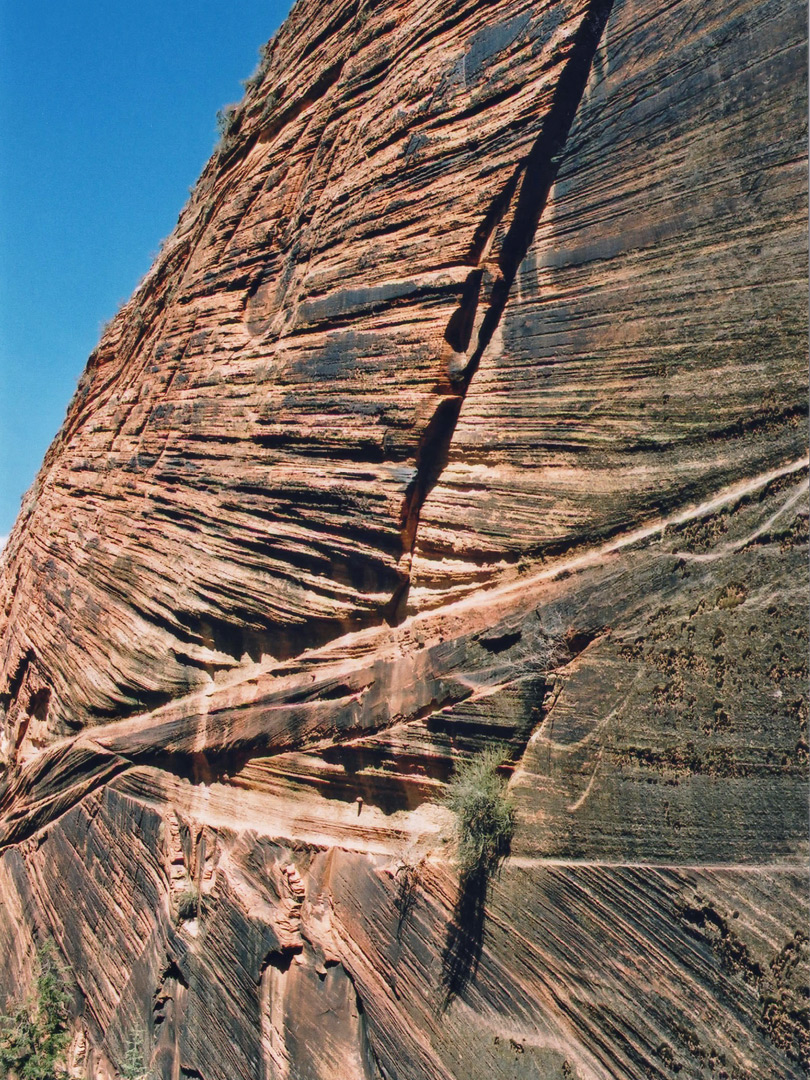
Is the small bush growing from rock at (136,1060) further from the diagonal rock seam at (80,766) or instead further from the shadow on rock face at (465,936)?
the shadow on rock face at (465,936)

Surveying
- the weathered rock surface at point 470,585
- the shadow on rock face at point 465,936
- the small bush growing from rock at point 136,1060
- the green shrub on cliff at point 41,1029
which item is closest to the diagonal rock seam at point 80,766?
the weathered rock surface at point 470,585

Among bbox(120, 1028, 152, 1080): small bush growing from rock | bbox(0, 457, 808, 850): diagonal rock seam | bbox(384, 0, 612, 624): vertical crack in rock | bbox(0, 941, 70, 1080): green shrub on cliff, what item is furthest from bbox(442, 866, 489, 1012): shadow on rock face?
bbox(0, 941, 70, 1080): green shrub on cliff

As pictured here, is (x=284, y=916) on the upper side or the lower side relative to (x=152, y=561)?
lower

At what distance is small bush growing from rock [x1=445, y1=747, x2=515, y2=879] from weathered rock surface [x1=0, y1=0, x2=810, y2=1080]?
176 mm

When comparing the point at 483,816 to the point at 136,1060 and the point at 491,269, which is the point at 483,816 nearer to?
the point at 491,269

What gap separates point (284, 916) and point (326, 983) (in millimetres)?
849

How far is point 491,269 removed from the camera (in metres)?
8.09

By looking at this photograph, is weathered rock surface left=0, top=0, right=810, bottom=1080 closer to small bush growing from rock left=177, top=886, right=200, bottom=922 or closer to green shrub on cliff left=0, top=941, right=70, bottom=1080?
small bush growing from rock left=177, top=886, right=200, bottom=922

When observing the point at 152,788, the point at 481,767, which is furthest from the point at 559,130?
the point at 152,788

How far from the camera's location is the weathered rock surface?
586cm

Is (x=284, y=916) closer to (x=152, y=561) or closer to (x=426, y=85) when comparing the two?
(x=152, y=561)

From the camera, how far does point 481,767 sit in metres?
7.17

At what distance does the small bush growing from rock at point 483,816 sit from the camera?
6938 mm

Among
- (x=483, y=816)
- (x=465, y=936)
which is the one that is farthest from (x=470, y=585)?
(x=465, y=936)
